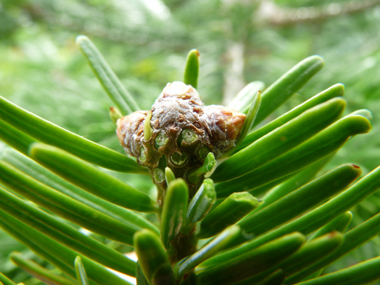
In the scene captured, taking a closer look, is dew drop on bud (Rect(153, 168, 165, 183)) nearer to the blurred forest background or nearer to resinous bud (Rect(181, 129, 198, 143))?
resinous bud (Rect(181, 129, 198, 143))

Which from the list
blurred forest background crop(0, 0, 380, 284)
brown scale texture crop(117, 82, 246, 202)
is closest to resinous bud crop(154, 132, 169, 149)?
brown scale texture crop(117, 82, 246, 202)

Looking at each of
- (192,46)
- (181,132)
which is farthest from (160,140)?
(192,46)

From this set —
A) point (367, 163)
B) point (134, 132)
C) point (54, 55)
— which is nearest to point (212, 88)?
point (367, 163)

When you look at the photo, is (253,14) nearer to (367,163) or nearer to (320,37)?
(320,37)

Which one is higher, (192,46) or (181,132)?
(192,46)

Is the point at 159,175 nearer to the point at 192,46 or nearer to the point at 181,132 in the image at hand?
the point at 181,132

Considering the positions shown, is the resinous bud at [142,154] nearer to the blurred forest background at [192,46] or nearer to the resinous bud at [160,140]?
the resinous bud at [160,140]
